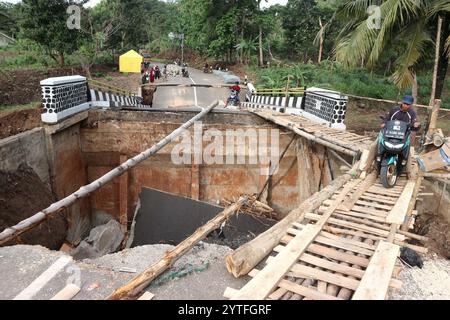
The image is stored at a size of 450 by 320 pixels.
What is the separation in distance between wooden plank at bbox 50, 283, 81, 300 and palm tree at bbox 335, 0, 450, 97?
896 cm

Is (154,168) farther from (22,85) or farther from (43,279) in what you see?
(22,85)

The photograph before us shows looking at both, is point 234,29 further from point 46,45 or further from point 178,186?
point 178,186

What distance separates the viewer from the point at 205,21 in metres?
35.5

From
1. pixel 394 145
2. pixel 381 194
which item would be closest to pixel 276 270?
pixel 381 194

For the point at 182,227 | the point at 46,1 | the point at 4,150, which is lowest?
the point at 182,227

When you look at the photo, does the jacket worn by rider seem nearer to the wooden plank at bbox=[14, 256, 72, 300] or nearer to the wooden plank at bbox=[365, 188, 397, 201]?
the wooden plank at bbox=[365, 188, 397, 201]

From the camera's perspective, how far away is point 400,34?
9906mm

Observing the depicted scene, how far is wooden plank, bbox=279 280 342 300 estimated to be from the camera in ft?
9.44

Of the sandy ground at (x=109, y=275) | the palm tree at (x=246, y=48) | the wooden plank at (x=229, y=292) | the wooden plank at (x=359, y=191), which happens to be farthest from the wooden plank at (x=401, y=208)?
the palm tree at (x=246, y=48)

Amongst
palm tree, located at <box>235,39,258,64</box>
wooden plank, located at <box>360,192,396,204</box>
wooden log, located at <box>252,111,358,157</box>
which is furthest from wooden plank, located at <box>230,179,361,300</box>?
palm tree, located at <box>235,39,258,64</box>

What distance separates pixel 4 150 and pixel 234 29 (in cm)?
2883

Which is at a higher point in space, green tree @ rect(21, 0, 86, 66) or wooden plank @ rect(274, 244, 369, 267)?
green tree @ rect(21, 0, 86, 66)

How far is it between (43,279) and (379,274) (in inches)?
118
